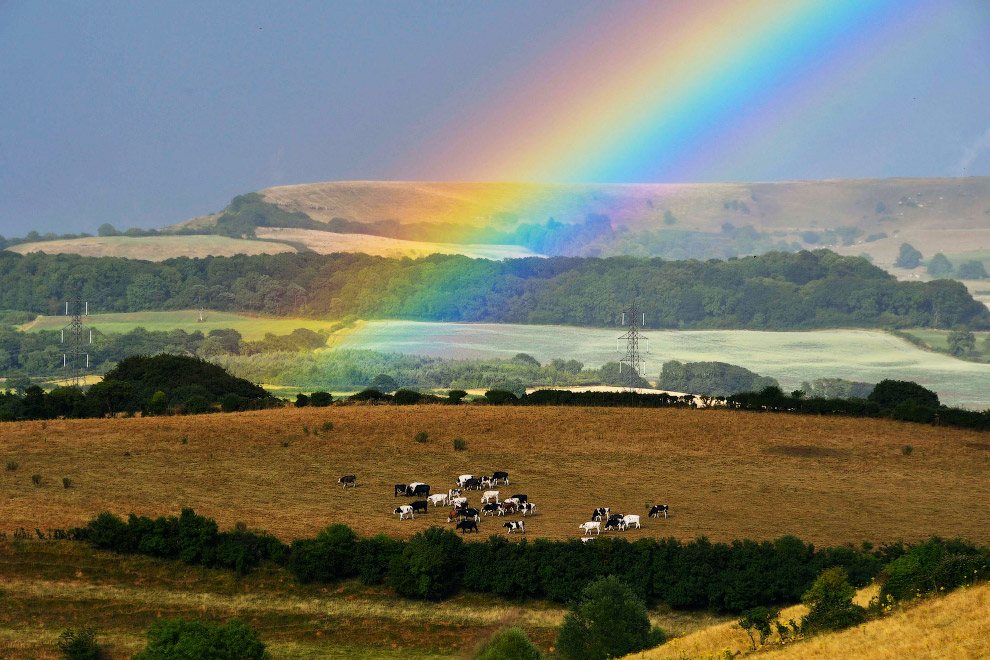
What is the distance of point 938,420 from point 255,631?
2171 inches

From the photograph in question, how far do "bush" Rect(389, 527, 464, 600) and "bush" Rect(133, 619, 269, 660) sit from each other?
7.85 meters

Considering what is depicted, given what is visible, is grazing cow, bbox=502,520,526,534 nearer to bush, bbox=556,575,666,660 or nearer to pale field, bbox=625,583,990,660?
bush, bbox=556,575,666,660

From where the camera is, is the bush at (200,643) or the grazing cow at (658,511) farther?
the grazing cow at (658,511)

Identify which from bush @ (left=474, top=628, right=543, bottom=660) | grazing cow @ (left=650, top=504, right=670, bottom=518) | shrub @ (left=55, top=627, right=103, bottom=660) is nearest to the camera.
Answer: bush @ (left=474, top=628, right=543, bottom=660)

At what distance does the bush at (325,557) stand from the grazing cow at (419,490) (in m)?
12.2

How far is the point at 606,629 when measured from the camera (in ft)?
121

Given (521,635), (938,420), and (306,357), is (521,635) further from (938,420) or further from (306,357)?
(306,357)

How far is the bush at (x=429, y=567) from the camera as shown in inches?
1780

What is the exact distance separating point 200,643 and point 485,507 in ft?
69.7

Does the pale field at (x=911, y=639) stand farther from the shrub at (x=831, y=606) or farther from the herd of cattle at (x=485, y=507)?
the herd of cattle at (x=485, y=507)

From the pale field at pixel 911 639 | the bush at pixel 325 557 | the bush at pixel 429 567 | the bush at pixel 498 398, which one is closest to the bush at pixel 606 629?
the pale field at pixel 911 639

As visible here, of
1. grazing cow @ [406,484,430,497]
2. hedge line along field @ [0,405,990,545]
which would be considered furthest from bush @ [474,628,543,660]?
grazing cow @ [406,484,430,497]

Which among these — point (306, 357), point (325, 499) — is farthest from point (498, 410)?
point (306, 357)

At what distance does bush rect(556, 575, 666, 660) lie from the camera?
36.5 meters
